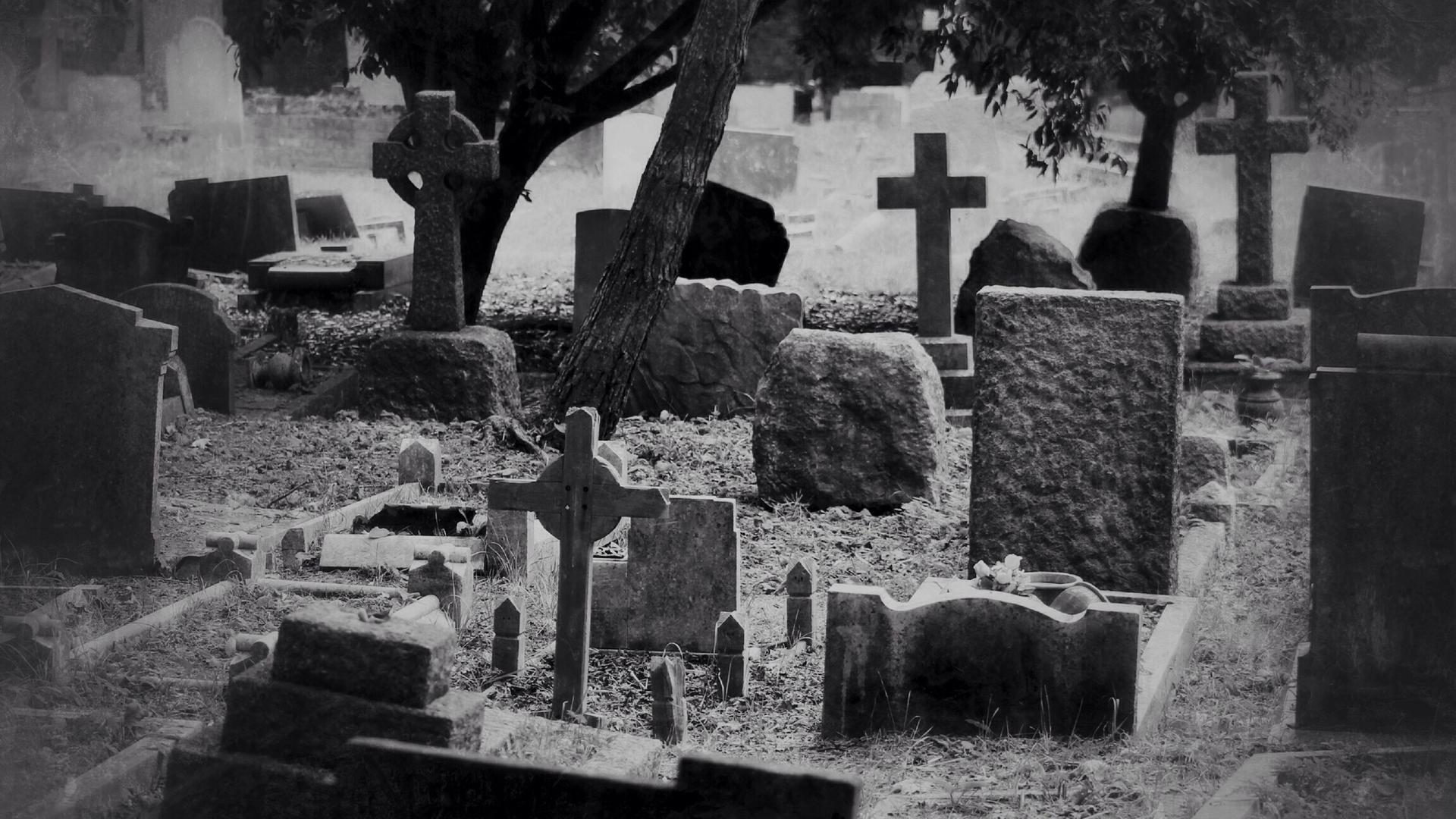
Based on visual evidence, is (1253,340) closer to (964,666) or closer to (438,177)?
(438,177)

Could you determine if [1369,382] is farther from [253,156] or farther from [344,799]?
[253,156]

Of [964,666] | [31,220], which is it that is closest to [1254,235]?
[964,666]

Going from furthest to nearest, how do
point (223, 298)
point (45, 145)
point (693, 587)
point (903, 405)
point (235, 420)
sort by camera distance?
point (45, 145) < point (223, 298) < point (235, 420) < point (903, 405) < point (693, 587)

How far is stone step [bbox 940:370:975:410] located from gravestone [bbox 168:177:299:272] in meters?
8.69

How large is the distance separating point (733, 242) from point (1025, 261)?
8.43 feet

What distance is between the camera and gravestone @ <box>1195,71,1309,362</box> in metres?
10.8

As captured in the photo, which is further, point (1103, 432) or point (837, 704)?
point (1103, 432)

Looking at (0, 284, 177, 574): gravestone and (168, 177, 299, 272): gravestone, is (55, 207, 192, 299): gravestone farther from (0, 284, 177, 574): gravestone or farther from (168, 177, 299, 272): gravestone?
(0, 284, 177, 574): gravestone

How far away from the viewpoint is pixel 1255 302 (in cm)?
1102

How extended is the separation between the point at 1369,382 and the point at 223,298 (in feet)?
40.7

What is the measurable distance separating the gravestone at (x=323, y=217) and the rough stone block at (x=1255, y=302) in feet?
36.6

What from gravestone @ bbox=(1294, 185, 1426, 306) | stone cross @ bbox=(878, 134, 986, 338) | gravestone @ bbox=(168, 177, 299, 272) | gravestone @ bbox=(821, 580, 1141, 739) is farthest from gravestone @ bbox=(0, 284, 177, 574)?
gravestone @ bbox=(1294, 185, 1426, 306)

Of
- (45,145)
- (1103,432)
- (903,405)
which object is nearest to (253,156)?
(45,145)

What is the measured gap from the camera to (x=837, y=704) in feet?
14.3
